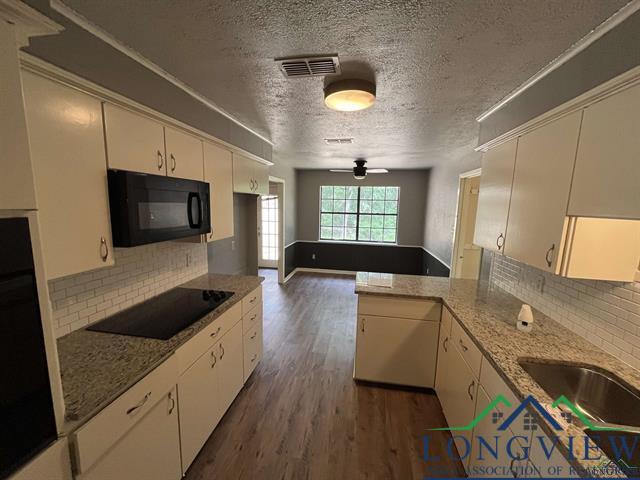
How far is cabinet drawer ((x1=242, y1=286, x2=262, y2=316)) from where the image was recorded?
7.48 feet

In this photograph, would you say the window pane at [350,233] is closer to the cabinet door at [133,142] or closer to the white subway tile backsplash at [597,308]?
the white subway tile backsplash at [597,308]

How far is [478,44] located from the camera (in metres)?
1.31

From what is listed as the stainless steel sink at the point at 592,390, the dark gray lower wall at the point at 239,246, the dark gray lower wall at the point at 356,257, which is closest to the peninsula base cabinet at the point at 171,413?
the dark gray lower wall at the point at 239,246

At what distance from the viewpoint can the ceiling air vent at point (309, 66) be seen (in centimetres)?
146

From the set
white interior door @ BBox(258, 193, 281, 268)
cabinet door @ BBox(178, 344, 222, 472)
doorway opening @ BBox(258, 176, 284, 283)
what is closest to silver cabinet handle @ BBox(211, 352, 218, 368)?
cabinet door @ BBox(178, 344, 222, 472)

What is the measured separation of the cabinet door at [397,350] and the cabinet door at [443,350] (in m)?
0.06

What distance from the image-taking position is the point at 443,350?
87.0 inches

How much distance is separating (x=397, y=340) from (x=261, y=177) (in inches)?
92.1

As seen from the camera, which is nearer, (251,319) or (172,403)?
(172,403)

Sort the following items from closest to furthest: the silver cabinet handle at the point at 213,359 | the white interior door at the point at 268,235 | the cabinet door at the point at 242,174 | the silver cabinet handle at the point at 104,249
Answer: the silver cabinet handle at the point at 104,249
the silver cabinet handle at the point at 213,359
the cabinet door at the point at 242,174
the white interior door at the point at 268,235

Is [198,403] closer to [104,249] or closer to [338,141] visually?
[104,249]

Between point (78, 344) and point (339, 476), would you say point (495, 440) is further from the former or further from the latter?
point (78, 344)

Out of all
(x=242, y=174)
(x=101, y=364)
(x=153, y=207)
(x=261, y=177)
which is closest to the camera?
(x=101, y=364)

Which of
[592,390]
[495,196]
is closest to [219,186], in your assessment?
[495,196]
